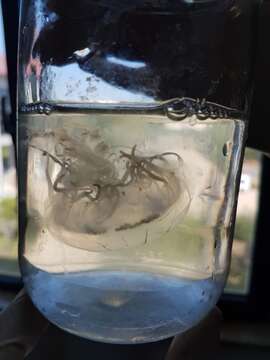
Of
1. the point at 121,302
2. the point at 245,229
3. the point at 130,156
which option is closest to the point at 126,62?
the point at 130,156

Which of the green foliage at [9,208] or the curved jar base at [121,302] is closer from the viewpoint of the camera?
the curved jar base at [121,302]

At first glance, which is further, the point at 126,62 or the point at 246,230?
the point at 246,230

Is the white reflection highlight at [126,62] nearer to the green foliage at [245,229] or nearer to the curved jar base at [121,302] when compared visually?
the curved jar base at [121,302]

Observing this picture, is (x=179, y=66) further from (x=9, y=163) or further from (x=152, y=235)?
(x=9, y=163)

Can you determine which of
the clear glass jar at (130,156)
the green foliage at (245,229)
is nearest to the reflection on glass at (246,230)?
the green foliage at (245,229)

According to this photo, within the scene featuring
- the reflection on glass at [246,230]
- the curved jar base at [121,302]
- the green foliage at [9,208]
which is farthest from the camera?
the green foliage at [9,208]

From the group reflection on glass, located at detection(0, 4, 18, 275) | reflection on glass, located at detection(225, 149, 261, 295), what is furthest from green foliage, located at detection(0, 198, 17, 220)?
reflection on glass, located at detection(225, 149, 261, 295)

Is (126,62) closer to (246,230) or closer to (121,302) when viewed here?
(121,302)

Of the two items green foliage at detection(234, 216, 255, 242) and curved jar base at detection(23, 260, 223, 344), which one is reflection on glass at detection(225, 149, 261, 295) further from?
curved jar base at detection(23, 260, 223, 344)
